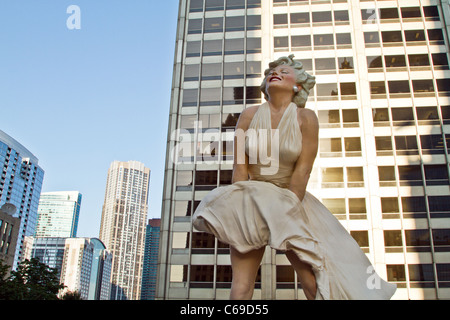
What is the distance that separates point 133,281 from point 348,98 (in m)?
155

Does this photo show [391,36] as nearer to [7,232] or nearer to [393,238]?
[393,238]

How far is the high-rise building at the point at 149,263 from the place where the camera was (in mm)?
146750

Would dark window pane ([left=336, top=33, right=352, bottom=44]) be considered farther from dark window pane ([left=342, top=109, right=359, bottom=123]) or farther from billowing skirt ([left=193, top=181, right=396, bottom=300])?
billowing skirt ([left=193, top=181, right=396, bottom=300])

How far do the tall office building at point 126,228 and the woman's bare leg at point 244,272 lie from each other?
495ft

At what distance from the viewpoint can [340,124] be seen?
1542 inches

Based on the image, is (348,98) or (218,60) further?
(218,60)

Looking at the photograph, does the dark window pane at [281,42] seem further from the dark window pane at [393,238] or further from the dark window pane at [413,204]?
the dark window pane at [393,238]

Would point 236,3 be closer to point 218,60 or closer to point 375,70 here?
point 218,60

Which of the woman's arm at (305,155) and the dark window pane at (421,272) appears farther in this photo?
the dark window pane at (421,272)

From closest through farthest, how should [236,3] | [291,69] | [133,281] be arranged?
[291,69] < [236,3] < [133,281]

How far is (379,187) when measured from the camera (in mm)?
36812

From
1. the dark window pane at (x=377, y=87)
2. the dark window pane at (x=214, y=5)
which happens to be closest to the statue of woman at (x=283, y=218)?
the dark window pane at (x=377, y=87)

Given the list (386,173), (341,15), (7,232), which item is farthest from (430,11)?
(7,232)
